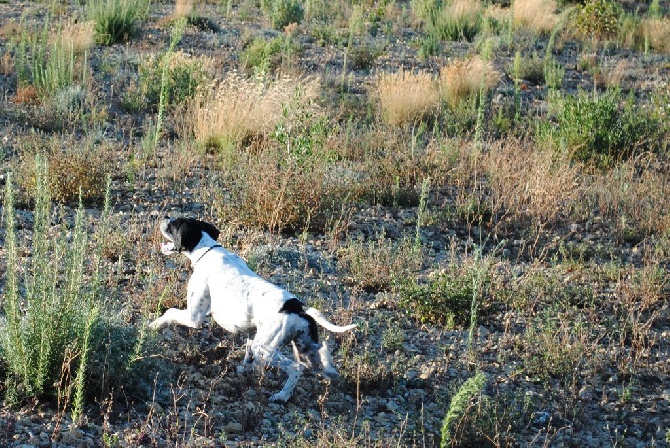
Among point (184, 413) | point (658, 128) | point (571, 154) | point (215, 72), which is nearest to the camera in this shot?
point (184, 413)

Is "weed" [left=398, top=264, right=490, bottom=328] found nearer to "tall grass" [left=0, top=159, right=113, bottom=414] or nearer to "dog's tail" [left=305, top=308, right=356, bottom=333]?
"dog's tail" [left=305, top=308, right=356, bottom=333]

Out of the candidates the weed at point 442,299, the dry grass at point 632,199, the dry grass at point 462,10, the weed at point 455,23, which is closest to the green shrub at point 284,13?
the weed at point 455,23

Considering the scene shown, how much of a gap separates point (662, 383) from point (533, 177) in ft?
10.3

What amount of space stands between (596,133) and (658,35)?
703 cm

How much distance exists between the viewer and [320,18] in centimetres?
1638

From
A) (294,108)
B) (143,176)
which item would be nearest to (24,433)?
(143,176)

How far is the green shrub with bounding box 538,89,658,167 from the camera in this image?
1036 cm

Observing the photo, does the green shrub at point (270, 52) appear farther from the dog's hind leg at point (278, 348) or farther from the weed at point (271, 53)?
the dog's hind leg at point (278, 348)

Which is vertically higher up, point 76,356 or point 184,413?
point 76,356

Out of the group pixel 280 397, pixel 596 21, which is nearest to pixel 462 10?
pixel 596 21

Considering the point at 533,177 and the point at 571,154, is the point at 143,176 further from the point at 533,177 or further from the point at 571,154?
the point at 571,154

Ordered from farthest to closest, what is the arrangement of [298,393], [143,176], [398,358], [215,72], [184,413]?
[215,72] < [143,176] < [398,358] < [298,393] < [184,413]

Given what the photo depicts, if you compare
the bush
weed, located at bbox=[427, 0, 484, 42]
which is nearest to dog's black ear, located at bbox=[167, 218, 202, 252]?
the bush

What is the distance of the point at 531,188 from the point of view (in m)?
8.79
